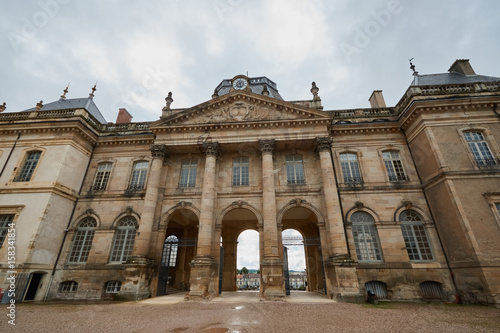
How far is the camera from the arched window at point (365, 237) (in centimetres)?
1355

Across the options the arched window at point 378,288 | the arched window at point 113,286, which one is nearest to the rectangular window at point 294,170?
the arched window at point 378,288

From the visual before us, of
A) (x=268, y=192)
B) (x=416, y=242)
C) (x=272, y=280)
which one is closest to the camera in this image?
(x=272, y=280)

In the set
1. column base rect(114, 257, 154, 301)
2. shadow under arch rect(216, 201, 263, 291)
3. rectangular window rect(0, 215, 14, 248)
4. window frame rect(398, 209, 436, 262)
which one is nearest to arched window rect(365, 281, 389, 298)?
window frame rect(398, 209, 436, 262)

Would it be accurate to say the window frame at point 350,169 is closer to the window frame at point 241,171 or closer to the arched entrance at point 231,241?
the window frame at point 241,171

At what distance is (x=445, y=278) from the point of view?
40.4 feet

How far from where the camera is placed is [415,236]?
13656 millimetres

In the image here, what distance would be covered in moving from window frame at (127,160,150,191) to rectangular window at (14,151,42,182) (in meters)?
5.80

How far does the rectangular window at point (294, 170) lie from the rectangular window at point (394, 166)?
5525 millimetres

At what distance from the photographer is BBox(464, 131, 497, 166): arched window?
12.7 metres

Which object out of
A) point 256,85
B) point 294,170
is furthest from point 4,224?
point 256,85

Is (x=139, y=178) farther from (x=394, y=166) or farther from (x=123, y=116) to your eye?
(x=394, y=166)

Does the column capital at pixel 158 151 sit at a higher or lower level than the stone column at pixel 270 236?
higher

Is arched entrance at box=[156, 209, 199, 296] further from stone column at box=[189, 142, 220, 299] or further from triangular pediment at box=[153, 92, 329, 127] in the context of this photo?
triangular pediment at box=[153, 92, 329, 127]

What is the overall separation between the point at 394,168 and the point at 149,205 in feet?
51.9
